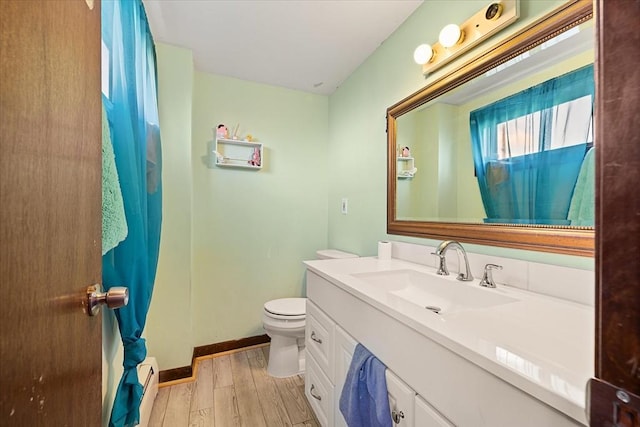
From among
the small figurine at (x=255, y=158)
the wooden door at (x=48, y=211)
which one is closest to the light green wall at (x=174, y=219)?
the small figurine at (x=255, y=158)

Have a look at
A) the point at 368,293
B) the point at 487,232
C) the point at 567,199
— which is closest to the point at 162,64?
the point at 368,293

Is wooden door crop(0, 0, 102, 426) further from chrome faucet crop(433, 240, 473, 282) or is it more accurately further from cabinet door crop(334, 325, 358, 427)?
chrome faucet crop(433, 240, 473, 282)

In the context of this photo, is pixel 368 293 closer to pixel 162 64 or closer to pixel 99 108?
pixel 99 108

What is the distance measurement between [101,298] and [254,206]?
1.73 m

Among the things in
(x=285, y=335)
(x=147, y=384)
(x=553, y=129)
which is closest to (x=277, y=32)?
(x=553, y=129)

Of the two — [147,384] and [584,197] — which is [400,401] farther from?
[147,384]

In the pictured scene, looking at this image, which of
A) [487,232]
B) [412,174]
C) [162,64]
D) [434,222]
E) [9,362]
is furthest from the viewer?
[162,64]

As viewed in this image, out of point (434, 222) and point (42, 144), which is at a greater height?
point (42, 144)

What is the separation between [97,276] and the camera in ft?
2.10

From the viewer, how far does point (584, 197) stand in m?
0.84

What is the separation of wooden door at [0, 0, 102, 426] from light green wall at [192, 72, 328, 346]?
1592 millimetres

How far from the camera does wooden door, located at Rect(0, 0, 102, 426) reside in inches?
13.2

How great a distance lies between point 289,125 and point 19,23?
2.17 meters

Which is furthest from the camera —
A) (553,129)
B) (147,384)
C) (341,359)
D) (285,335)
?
(285,335)
